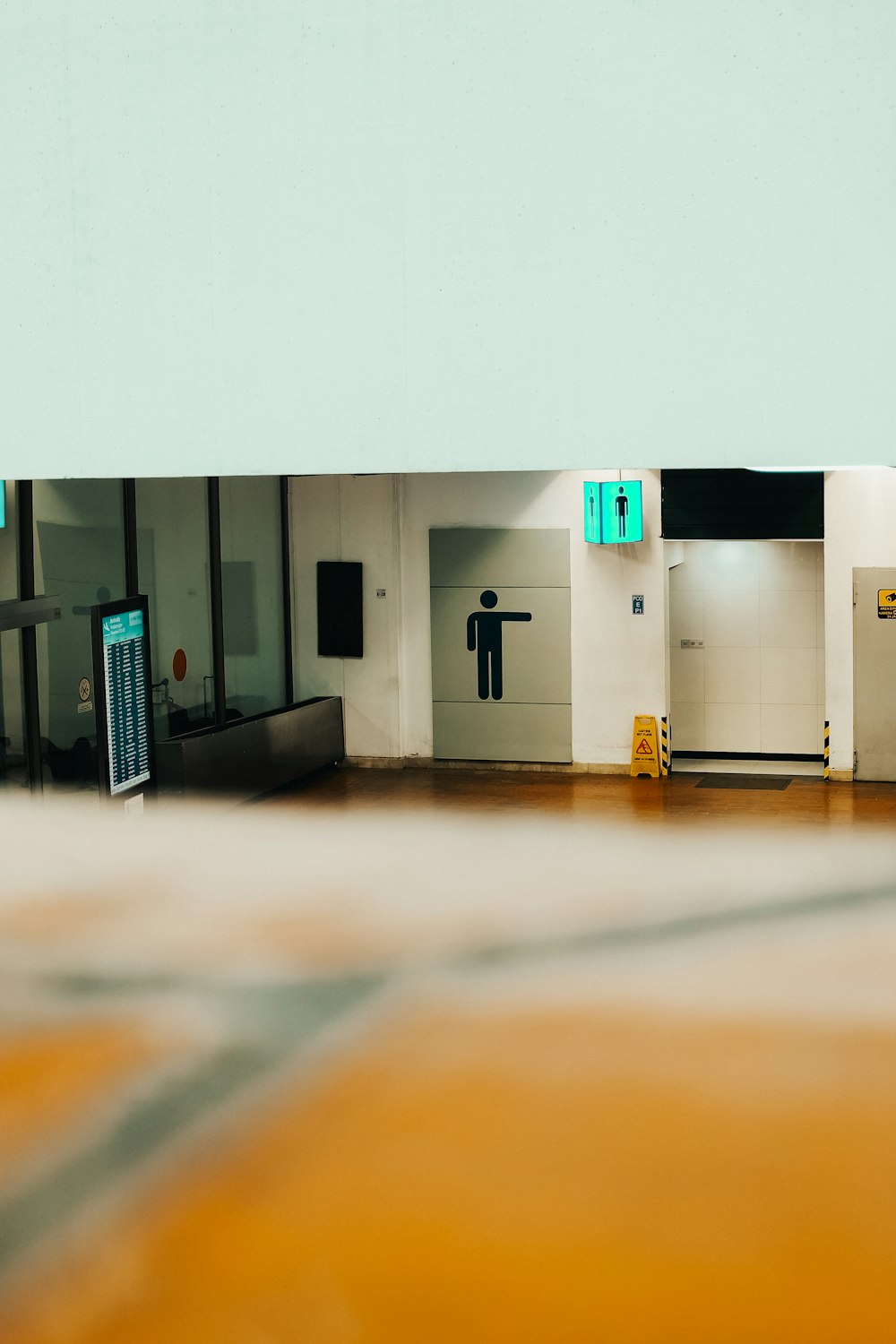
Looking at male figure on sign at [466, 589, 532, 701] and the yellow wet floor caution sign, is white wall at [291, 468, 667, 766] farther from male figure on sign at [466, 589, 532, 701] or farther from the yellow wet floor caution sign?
male figure on sign at [466, 589, 532, 701]

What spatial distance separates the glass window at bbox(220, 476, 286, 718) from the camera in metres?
13.3

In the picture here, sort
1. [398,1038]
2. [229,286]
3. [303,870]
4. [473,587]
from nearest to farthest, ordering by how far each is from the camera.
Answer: [229,286]
[398,1038]
[303,870]
[473,587]

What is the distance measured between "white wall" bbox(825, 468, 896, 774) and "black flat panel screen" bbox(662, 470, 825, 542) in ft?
0.61

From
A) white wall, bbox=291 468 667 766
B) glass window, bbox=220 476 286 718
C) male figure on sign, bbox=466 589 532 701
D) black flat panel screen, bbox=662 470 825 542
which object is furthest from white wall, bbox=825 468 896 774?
glass window, bbox=220 476 286 718

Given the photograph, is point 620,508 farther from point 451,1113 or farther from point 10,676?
point 451,1113

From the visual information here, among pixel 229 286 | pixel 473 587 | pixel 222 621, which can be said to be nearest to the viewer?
pixel 229 286

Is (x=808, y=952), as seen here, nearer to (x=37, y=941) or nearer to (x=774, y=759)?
(x=37, y=941)

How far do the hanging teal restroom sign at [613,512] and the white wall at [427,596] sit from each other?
0.22m

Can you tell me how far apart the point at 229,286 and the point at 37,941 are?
3807 millimetres

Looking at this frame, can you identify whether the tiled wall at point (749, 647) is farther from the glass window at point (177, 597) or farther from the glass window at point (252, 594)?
the glass window at point (177, 597)

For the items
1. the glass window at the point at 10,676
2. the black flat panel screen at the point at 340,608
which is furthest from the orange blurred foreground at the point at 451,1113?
the black flat panel screen at the point at 340,608

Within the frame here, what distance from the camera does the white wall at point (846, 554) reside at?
41.9 ft

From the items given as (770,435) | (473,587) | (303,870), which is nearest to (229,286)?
(770,435)

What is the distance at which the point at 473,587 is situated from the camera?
14180 millimetres
